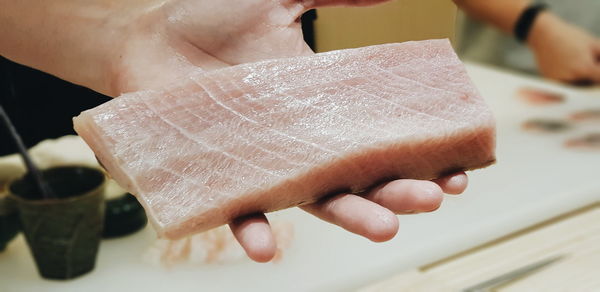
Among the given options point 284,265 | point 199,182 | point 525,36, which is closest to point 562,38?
point 525,36

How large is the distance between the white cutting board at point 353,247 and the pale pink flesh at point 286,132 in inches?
17.4

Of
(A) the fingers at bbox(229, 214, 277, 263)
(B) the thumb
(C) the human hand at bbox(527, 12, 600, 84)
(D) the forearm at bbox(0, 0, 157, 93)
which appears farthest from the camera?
(C) the human hand at bbox(527, 12, 600, 84)

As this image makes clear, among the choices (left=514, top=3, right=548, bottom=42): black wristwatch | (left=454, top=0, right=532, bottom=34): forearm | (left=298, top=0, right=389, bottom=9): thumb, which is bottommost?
(left=298, top=0, right=389, bottom=9): thumb

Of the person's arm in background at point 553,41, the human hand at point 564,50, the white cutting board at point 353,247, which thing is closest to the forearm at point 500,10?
the person's arm in background at point 553,41

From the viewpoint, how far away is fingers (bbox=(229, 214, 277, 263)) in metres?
0.78

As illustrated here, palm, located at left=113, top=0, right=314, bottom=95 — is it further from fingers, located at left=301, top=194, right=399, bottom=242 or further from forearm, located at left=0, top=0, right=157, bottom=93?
fingers, located at left=301, top=194, right=399, bottom=242

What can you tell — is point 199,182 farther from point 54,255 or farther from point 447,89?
point 54,255

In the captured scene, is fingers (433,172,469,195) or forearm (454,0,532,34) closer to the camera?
fingers (433,172,469,195)

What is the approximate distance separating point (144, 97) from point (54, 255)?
0.65 meters

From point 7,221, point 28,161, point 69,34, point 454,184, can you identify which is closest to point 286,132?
point 454,184

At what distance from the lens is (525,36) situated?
299cm

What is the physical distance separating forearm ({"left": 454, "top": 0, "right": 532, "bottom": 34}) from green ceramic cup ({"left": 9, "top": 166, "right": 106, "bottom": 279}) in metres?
2.11

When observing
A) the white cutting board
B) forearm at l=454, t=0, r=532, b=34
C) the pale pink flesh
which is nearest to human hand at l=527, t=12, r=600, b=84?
forearm at l=454, t=0, r=532, b=34

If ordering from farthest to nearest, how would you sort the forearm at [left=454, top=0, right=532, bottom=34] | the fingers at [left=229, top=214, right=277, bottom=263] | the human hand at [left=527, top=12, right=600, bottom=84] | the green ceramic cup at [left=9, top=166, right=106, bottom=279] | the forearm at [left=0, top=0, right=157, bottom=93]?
the forearm at [left=454, top=0, right=532, bottom=34] < the human hand at [left=527, top=12, right=600, bottom=84] < the green ceramic cup at [left=9, top=166, right=106, bottom=279] < the forearm at [left=0, top=0, right=157, bottom=93] < the fingers at [left=229, top=214, right=277, bottom=263]
